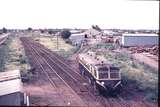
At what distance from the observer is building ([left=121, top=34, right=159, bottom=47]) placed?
230 ft

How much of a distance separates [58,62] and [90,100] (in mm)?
23469

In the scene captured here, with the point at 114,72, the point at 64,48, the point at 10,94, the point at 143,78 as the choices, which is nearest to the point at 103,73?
the point at 114,72

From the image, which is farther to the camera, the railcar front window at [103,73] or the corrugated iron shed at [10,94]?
the railcar front window at [103,73]

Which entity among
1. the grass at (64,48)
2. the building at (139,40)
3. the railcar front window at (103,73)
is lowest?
the grass at (64,48)

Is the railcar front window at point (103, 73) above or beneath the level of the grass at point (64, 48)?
above

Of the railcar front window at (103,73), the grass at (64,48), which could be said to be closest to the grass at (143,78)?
the railcar front window at (103,73)

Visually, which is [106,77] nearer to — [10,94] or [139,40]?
[10,94]

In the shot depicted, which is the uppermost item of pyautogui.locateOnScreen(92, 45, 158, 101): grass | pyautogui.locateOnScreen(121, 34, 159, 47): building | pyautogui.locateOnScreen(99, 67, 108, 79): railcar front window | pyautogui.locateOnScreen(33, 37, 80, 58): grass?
pyautogui.locateOnScreen(99, 67, 108, 79): railcar front window

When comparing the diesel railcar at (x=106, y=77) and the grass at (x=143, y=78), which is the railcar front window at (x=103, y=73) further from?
the grass at (x=143, y=78)

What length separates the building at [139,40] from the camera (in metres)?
70.2

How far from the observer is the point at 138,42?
7181 cm

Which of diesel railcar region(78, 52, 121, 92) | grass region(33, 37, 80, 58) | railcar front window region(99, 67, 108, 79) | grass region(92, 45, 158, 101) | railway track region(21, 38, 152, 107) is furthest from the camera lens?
grass region(33, 37, 80, 58)

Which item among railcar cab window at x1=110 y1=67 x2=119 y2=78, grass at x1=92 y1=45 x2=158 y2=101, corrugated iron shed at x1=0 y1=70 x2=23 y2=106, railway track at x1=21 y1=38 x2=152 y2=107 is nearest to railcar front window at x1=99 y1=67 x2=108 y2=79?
railcar cab window at x1=110 y1=67 x2=119 y2=78

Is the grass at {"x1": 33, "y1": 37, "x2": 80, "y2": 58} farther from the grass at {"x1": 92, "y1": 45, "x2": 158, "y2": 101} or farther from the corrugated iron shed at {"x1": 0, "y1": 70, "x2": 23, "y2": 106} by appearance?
the corrugated iron shed at {"x1": 0, "y1": 70, "x2": 23, "y2": 106}
